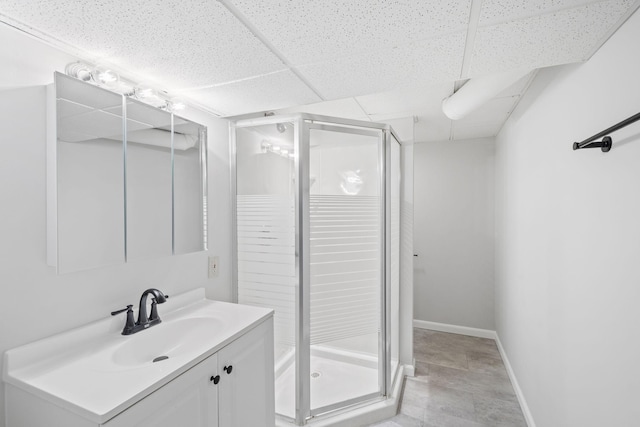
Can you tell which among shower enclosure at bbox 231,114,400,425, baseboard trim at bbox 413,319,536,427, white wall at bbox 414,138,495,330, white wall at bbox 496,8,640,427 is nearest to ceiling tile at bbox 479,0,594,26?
white wall at bbox 496,8,640,427

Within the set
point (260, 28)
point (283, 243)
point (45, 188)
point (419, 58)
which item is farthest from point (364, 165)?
point (45, 188)

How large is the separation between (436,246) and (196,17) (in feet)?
11.3

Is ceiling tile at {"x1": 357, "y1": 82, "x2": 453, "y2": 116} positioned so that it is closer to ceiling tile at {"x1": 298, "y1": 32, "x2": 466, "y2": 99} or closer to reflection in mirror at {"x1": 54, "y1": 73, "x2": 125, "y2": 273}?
ceiling tile at {"x1": 298, "y1": 32, "x2": 466, "y2": 99}

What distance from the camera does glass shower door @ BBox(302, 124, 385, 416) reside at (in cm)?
198

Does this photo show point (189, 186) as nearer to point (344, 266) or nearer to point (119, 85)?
Result: point (119, 85)

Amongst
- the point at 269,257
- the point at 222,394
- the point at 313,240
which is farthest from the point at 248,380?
the point at 313,240

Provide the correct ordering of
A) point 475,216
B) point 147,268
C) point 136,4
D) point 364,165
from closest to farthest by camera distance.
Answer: point 136,4 → point 147,268 → point 364,165 → point 475,216

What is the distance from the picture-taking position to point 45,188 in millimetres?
1140

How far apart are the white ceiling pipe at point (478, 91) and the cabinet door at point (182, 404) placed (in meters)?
2.08

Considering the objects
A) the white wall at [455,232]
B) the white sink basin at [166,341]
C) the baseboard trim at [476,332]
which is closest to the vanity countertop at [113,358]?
the white sink basin at [166,341]

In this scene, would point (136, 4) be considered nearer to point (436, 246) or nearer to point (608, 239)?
point (608, 239)

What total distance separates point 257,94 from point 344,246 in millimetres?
1154

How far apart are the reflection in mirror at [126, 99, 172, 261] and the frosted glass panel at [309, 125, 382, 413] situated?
87 centimetres

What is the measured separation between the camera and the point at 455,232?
355cm
